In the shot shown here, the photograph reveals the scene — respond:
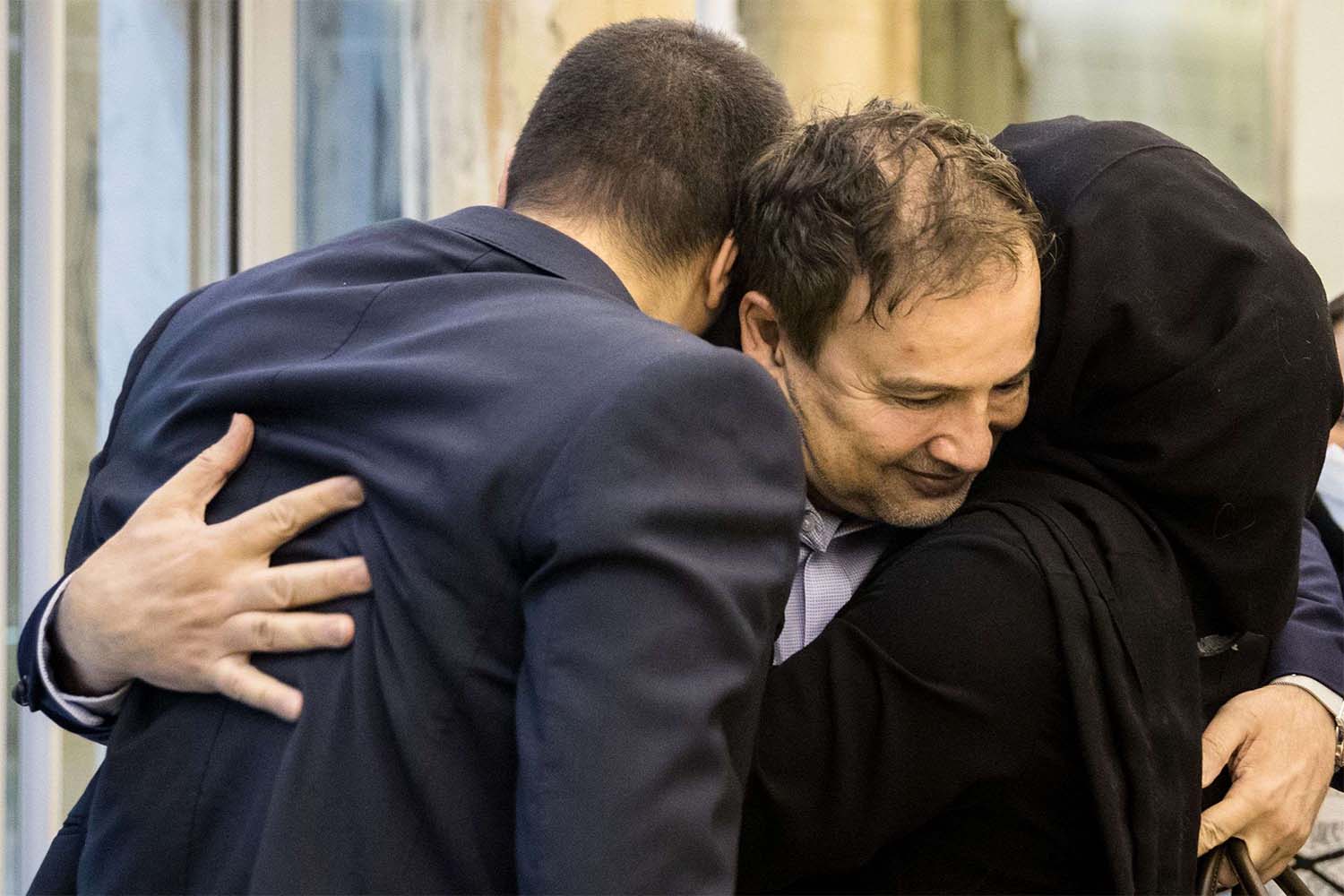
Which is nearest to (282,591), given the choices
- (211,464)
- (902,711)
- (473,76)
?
(211,464)

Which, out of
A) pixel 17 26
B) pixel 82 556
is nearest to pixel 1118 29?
pixel 17 26

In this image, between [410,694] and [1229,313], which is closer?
[410,694]

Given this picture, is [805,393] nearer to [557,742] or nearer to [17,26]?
[557,742]

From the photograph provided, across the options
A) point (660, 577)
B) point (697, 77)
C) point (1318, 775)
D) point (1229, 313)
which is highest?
point (697, 77)

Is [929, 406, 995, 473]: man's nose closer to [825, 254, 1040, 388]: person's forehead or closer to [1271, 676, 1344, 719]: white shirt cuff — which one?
[825, 254, 1040, 388]: person's forehead

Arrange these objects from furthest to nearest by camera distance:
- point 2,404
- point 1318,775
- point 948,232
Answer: point 2,404, point 1318,775, point 948,232

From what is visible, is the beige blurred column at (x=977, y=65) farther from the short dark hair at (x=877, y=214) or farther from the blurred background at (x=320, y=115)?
the short dark hair at (x=877, y=214)

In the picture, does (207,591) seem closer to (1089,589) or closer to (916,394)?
(916,394)

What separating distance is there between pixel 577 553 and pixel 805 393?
0.60 m

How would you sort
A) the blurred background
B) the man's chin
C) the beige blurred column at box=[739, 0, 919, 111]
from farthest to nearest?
the beige blurred column at box=[739, 0, 919, 111] < the blurred background < the man's chin

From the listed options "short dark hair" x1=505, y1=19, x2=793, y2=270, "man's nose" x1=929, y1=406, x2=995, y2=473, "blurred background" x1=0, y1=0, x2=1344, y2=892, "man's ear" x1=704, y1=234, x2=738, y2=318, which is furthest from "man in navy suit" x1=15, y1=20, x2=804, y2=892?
"blurred background" x1=0, y1=0, x2=1344, y2=892

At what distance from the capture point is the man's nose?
1.58 m

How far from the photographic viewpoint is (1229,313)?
62.9 inches

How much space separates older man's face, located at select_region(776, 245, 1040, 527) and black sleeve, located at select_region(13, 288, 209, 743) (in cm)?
67
